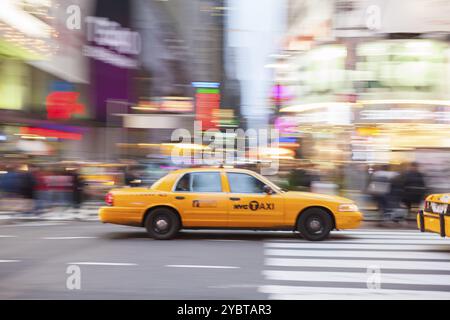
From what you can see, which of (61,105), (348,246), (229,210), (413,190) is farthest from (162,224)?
(61,105)

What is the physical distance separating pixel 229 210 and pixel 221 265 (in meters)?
2.44

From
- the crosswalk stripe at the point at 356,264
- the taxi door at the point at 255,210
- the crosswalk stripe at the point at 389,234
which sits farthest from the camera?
the crosswalk stripe at the point at 389,234

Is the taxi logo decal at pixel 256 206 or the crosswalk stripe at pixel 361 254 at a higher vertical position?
the taxi logo decal at pixel 256 206

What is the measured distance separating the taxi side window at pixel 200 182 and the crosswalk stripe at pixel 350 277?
320 cm

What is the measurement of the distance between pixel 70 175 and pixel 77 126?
1903cm

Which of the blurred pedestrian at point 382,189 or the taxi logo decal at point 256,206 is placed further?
the blurred pedestrian at point 382,189

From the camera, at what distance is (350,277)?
749 cm

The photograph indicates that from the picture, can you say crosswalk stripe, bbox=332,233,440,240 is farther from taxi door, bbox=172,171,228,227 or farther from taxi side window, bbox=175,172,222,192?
taxi side window, bbox=175,172,222,192

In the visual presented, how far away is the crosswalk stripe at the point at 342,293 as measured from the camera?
6344mm

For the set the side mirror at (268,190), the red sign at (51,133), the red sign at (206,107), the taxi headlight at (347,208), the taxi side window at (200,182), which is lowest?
the taxi headlight at (347,208)

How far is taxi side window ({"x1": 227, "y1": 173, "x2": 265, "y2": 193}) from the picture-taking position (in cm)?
1066

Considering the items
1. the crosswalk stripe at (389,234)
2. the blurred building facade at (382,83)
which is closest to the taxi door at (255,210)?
the crosswalk stripe at (389,234)

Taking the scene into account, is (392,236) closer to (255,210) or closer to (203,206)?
(255,210)

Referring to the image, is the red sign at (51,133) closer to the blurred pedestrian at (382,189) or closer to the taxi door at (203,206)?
the blurred pedestrian at (382,189)
